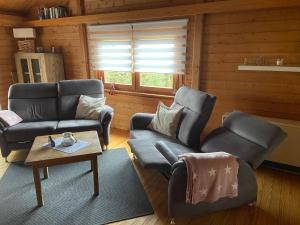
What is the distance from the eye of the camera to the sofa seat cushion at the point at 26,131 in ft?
9.60

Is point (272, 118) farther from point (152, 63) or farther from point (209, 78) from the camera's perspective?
point (152, 63)

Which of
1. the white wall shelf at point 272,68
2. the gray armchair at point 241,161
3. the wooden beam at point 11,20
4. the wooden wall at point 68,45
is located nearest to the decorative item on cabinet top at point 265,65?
the white wall shelf at point 272,68

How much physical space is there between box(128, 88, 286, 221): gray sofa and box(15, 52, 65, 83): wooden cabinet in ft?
8.57

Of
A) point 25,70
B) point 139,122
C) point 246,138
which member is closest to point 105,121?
point 139,122

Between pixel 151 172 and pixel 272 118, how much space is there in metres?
1.65

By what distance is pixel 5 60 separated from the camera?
15.1 ft

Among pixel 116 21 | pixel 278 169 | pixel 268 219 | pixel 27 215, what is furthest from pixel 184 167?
pixel 116 21

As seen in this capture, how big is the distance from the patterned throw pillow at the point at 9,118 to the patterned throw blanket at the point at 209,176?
2429 millimetres

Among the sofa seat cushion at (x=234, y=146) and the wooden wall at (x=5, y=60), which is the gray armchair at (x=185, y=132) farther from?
the wooden wall at (x=5, y=60)

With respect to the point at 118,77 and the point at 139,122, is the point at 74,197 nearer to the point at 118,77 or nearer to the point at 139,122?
the point at 139,122

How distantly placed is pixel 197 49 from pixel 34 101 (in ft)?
8.34

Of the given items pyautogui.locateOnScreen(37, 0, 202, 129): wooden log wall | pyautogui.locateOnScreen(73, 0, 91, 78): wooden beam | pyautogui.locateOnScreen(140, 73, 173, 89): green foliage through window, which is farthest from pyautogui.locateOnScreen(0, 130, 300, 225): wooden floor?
pyautogui.locateOnScreen(73, 0, 91, 78): wooden beam

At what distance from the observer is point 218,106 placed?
10.8 ft

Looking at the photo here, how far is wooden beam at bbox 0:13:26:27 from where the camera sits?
14.0ft
